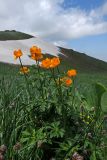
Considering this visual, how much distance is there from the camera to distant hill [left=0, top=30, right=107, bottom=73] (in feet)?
182

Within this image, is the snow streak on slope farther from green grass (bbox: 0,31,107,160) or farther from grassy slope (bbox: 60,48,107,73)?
green grass (bbox: 0,31,107,160)

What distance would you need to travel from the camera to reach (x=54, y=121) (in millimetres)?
6672

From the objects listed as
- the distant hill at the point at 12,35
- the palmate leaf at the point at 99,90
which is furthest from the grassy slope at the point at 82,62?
the palmate leaf at the point at 99,90

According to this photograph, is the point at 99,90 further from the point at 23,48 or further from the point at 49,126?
the point at 23,48

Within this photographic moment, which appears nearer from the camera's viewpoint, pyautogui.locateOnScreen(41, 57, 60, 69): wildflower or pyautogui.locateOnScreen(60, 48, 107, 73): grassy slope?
pyautogui.locateOnScreen(41, 57, 60, 69): wildflower

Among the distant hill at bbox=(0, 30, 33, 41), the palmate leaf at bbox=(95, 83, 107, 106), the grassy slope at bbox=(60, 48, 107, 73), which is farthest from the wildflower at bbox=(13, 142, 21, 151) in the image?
the distant hill at bbox=(0, 30, 33, 41)

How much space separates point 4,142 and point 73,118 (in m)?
1.04

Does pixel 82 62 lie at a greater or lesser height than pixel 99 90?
greater

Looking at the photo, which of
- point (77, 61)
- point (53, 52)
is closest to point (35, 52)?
point (77, 61)

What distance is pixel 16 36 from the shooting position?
68.9 metres

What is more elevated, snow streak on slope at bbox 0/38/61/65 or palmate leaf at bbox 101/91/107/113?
snow streak on slope at bbox 0/38/61/65

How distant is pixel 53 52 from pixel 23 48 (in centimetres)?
440

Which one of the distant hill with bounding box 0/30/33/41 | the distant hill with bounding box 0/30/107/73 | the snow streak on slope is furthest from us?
the distant hill with bounding box 0/30/33/41

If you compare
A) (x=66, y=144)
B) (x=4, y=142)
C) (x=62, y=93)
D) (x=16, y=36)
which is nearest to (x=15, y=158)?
(x=4, y=142)
